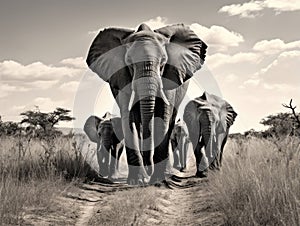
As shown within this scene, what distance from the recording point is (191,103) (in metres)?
13.1

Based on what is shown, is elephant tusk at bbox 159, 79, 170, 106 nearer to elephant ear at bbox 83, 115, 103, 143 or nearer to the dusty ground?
the dusty ground

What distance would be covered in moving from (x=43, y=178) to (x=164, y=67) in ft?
12.7

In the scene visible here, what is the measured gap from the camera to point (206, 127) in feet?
41.1

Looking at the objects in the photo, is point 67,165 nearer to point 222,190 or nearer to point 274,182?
point 222,190

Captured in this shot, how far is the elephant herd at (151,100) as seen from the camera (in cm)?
999

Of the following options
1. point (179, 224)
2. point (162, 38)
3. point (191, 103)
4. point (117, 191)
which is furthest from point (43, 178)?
point (191, 103)

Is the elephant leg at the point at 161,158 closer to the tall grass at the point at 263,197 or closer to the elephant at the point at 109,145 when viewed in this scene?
the elephant at the point at 109,145

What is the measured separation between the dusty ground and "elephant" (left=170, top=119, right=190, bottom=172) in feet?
23.3

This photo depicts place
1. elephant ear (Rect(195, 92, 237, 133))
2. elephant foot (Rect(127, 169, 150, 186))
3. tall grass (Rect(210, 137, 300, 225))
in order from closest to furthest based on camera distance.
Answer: tall grass (Rect(210, 137, 300, 225)), elephant foot (Rect(127, 169, 150, 186)), elephant ear (Rect(195, 92, 237, 133))

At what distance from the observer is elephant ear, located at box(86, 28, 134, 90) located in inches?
432

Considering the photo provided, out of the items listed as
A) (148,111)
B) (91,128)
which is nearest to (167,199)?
(148,111)

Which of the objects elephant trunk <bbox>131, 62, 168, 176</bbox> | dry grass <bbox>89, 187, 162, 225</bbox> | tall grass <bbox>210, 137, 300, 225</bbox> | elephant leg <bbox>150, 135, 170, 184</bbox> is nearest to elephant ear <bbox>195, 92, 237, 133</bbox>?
elephant leg <bbox>150, 135, 170, 184</bbox>

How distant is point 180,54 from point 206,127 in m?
2.10

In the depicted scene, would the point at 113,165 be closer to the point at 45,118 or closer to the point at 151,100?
the point at 151,100
